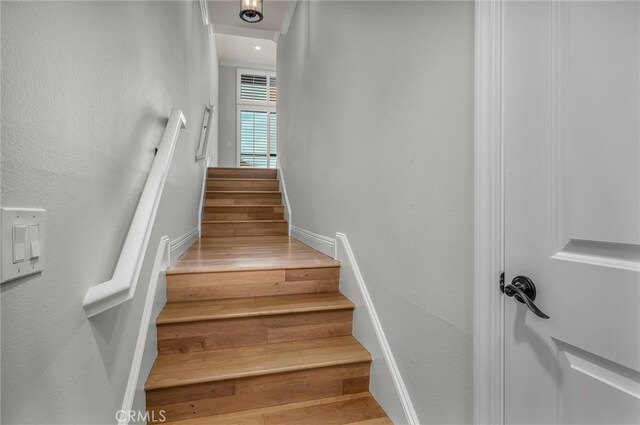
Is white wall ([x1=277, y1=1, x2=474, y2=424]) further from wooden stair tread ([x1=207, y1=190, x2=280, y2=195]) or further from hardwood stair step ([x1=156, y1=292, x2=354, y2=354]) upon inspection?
wooden stair tread ([x1=207, y1=190, x2=280, y2=195])

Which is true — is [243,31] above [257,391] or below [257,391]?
above

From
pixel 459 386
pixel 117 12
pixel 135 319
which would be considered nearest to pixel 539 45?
pixel 459 386

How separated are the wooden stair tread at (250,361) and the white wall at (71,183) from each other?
0.30 m

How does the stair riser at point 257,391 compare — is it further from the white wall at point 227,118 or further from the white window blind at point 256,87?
the white window blind at point 256,87

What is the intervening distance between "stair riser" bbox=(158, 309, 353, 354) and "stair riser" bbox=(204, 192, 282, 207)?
94.7 inches

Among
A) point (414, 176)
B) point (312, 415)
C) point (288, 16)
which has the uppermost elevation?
point (288, 16)

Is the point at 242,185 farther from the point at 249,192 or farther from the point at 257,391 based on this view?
the point at 257,391

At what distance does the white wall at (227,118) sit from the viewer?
22.6 feet

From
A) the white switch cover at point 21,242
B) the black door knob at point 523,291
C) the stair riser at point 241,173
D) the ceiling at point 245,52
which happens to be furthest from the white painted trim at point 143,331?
the ceiling at point 245,52

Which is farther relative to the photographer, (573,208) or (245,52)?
(245,52)

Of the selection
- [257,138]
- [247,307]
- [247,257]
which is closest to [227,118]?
[257,138]

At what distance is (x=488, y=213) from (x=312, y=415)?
3.60 ft

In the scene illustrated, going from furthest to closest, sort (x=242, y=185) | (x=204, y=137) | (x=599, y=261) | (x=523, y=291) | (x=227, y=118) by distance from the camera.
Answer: (x=227, y=118) < (x=242, y=185) < (x=204, y=137) < (x=523, y=291) < (x=599, y=261)

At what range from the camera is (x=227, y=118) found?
274 inches
